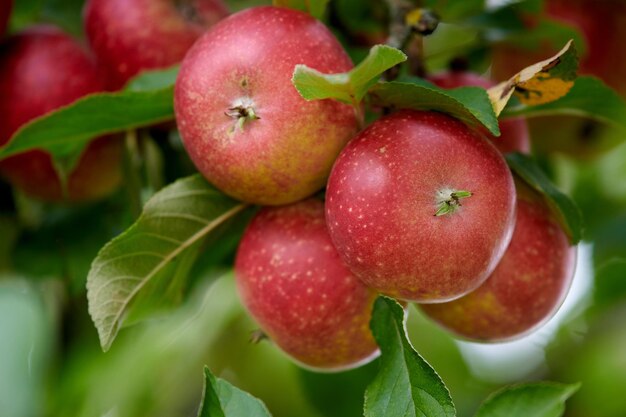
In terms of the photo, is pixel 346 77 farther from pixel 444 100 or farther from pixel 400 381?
pixel 400 381

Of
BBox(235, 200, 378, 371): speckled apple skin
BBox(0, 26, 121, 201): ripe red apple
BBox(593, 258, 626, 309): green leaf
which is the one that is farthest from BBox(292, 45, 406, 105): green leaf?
BBox(593, 258, 626, 309): green leaf

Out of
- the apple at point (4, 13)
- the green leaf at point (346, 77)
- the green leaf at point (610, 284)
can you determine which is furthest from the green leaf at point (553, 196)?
the apple at point (4, 13)

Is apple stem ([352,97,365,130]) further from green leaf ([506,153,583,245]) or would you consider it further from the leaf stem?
the leaf stem

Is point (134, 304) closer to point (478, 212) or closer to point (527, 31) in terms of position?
point (478, 212)

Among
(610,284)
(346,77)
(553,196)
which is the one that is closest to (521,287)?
(553,196)

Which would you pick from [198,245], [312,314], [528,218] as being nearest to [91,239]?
[198,245]
